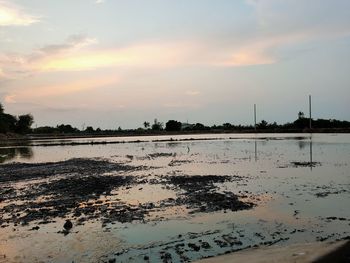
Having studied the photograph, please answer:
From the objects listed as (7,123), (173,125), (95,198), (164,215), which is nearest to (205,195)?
(164,215)

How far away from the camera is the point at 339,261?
6691mm

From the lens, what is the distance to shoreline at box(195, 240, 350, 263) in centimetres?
686

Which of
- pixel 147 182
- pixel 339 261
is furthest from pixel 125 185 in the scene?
pixel 339 261

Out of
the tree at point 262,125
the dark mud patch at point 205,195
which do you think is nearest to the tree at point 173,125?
the tree at point 262,125

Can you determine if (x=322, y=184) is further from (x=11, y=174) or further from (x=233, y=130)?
(x=233, y=130)

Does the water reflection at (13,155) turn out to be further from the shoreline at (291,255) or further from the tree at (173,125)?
the tree at (173,125)

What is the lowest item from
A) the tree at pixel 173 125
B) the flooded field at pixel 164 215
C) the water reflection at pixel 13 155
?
the flooded field at pixel 164 215

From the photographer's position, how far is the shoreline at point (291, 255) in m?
6.86

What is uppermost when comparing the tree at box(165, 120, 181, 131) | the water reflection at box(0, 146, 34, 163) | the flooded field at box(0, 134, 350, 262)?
the tree at box(165, 120, 181, 131)

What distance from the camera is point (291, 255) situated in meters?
7.61

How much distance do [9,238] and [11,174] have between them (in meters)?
17.7

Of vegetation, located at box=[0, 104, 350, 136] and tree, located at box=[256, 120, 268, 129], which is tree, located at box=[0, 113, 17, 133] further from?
tree, located at box=[256, 120, 268, 129]

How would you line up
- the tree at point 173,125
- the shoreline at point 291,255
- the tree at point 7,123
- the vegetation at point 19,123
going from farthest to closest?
the tree at point 173,125 → the vegetation at point 19,123 → the tree at point 7,123 → the shoreline at point 291,255

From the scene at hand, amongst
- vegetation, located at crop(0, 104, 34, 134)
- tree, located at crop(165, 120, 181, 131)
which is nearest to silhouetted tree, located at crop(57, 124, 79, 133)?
vegetation, located at crop(0, 104, 34, 134)
